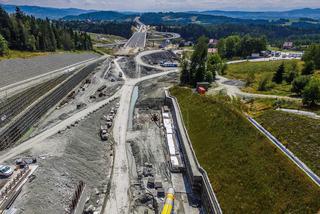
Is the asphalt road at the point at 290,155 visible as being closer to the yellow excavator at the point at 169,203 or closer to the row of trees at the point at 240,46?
the yellow excavator at the point at 169,203

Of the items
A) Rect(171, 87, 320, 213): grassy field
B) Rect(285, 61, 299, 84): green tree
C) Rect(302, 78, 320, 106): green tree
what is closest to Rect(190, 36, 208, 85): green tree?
Rect(285, 61, 299, 84): green tree

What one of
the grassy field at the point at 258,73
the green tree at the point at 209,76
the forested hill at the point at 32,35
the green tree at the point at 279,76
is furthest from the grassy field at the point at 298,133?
the forested hill at the point at 32,35

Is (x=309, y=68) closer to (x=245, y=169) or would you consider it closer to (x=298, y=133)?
(x=298, y=133)

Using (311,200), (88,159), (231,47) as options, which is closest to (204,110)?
(88,159)

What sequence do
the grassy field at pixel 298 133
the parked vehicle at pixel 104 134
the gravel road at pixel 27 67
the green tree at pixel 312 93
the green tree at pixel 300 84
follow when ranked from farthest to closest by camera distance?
the gravel road at pixel 27 67
the green tree at pixel 300 84
the parked vehicle at pixel 104 134
the green tree at pixel 312 93
the grassy field at pixel 298 133

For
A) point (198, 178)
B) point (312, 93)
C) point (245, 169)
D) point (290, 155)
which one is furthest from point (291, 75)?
point (198, 178)

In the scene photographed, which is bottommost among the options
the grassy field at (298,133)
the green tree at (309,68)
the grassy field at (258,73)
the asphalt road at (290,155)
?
the grassy field at (258,73)

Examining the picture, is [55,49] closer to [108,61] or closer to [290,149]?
[108,61]
